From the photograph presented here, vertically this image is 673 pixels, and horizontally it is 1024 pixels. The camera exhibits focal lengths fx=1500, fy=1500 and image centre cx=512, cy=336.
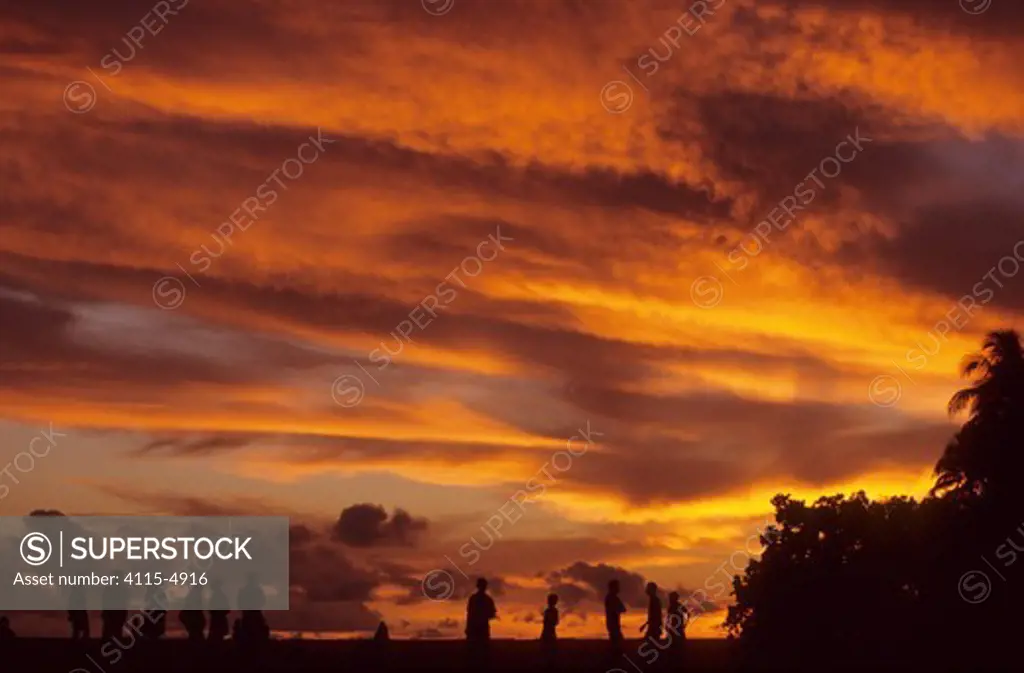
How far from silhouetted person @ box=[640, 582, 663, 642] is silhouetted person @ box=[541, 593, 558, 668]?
1915 millimetres

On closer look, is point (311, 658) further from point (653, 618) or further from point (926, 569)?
point (926, 569)

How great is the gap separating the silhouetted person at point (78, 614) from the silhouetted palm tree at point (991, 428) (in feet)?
102

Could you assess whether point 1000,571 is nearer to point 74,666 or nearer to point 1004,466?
point 1004,466

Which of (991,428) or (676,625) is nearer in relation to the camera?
(676,625)

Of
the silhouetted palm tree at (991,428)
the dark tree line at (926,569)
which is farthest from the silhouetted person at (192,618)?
the silhouetted palm tree at (991,428)

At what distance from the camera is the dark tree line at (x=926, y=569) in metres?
48.1

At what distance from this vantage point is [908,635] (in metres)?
52.8

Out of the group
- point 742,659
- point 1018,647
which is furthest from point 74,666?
point 1018,647

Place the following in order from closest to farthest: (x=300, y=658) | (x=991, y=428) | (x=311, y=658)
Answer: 1. (x=300, y=658)
2. (x=311, y=658)
3. (x=991, y=428)

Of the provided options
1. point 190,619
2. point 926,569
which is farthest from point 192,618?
point 926,569

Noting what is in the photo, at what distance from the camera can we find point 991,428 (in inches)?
2012

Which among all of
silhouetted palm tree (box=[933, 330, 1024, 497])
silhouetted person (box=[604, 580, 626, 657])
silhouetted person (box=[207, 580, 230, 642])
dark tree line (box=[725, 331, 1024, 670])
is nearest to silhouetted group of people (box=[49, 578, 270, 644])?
silhouetted person (box=[207, 580, 230, 642])

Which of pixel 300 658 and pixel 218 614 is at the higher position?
pixel 218 614

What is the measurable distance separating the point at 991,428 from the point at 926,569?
17.4 feet
